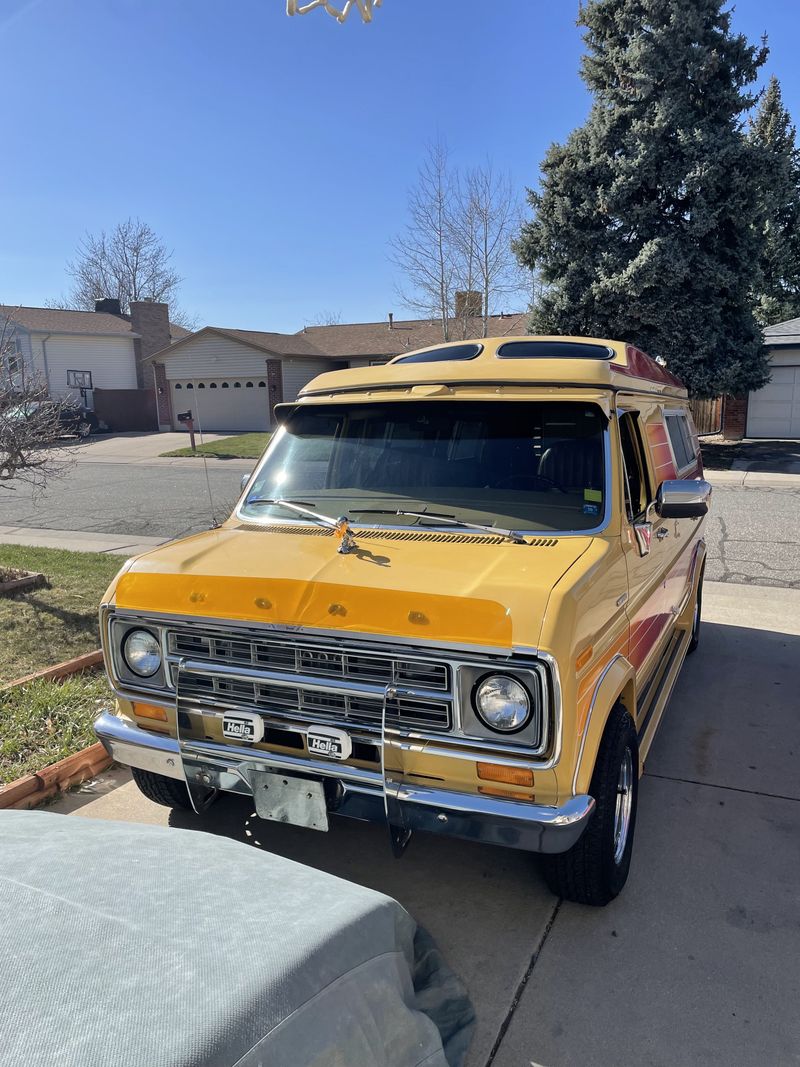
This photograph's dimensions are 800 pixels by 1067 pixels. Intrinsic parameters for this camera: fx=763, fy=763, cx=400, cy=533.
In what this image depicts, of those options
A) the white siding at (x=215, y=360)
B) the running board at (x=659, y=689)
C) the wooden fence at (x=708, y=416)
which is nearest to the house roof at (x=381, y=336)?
the white siding at (x=215, y=360)

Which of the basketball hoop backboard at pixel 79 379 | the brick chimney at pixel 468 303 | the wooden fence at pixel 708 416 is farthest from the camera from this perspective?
the basketball hoop backboard at pixel 79 379

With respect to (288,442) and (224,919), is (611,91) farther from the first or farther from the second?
(224,919)

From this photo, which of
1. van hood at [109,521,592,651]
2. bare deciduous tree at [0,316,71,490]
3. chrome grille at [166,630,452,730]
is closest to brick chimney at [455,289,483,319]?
bare deciduous tree at [0,316,71,490]

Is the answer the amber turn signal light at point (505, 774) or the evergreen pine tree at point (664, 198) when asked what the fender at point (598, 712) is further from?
the evergreen pine tree at point (664, 198)

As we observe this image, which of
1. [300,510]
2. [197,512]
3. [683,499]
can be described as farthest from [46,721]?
[197,512]

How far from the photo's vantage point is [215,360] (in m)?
33.7

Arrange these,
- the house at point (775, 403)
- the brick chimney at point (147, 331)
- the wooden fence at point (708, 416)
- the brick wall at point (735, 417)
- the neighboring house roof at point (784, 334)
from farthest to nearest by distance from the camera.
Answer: the brick chimney at point (147, 331) → the wooden fence at point (708, 416) → the brick wall at point (735, 417) → the house at point (775, 403) → the neighboring house roof at point (784, 334)

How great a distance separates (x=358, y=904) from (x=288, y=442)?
260 cm

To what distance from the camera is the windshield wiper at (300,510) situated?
343 centimetres

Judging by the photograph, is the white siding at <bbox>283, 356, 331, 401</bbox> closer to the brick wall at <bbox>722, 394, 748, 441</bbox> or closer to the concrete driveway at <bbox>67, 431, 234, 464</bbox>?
the concrete driveway at <bbox>67, 431, 234, 464</bbox>

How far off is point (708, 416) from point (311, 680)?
79.3ft

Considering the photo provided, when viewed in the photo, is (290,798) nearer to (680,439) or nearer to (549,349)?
(549,349)

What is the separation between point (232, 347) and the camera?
33.2 metres

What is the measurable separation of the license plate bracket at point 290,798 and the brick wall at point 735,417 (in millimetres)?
22822
